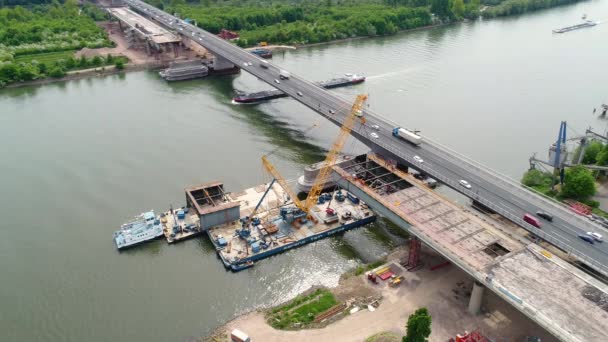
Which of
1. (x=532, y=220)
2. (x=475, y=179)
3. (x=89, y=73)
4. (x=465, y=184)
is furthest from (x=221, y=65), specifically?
(x=532, y=220)

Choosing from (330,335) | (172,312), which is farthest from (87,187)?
(330,335)

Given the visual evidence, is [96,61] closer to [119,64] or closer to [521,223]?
[119,64]

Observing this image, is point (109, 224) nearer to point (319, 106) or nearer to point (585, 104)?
point (319, 106)

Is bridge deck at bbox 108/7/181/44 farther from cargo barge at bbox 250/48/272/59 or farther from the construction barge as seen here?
the construction barge

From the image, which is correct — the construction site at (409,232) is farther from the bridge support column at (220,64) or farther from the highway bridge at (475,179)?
the bridge support column at (220,64)

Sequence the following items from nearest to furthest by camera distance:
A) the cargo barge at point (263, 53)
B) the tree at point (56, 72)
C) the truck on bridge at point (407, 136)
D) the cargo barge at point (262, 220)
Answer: the cargo barge at point (262, 220), the truck on bridge at point (407, 136), the tree at point (56, 72), the cargo barge at point (263, 53)

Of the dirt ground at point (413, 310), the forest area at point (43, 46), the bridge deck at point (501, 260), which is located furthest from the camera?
the forest area at point (43, 46)

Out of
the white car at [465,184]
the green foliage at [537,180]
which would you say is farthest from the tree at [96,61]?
the green foliage at [537,180]

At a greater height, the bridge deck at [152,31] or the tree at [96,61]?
the bridge deck at [152,31]
